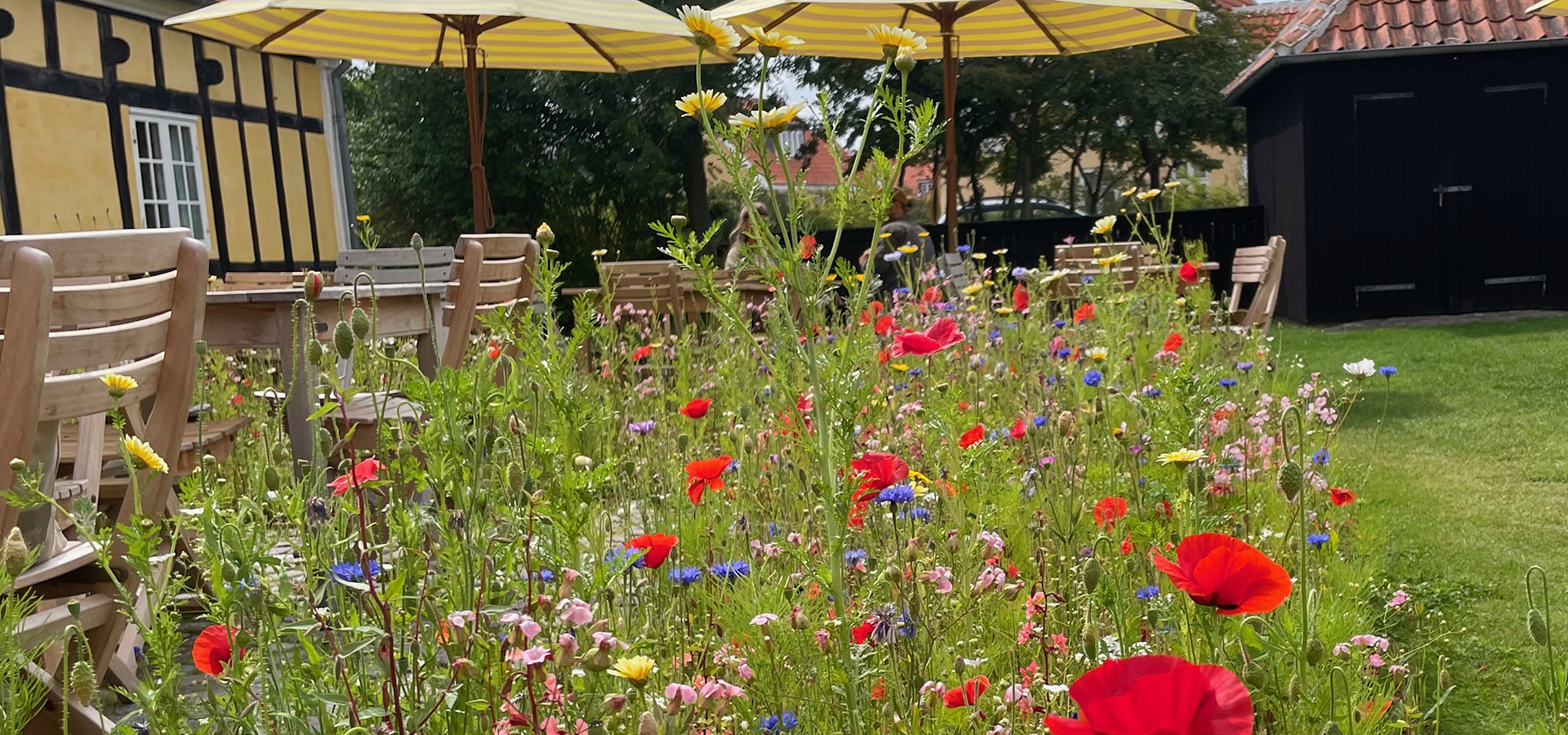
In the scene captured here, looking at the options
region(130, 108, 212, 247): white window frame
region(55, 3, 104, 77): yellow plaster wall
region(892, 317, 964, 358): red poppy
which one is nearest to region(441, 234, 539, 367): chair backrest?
region(892, 317, 964, 358): red poppy

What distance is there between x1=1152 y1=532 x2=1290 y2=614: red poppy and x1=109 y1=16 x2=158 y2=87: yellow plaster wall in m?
11.8

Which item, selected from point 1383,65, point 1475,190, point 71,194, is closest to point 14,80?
point 71,194

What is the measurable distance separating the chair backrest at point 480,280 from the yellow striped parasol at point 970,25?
3801mm

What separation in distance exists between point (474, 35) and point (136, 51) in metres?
5.53

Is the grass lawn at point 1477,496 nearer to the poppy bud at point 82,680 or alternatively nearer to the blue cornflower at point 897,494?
the blue cornflower at point 897,494

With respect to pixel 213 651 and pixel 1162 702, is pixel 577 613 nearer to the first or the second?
pixel 213 651

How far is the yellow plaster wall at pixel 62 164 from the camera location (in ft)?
32.2

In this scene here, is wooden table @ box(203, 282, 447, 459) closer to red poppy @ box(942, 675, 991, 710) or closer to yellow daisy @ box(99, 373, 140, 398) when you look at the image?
yellow daisy @ box(99, 373, 140, 398)

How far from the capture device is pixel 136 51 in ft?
37.3

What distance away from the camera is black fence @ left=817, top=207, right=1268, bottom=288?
43.2 feet

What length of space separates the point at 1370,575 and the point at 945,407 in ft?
2.84

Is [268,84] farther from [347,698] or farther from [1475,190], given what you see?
[347,698]

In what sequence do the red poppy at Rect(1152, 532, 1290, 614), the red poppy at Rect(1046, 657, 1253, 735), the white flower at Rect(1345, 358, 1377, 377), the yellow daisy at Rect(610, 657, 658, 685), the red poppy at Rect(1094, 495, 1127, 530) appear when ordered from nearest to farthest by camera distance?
the red poppy at Rect(1046, 657, 1253, 735) < the red poppy at Rect(1152, 532, 1290, 614) < the yellow daisy at Rect(610, 657, 658, 685) < the red poppy at Rect(1094, 495, 1127, 530) < the white flower at Rect(1345, 358, 1377, 377)

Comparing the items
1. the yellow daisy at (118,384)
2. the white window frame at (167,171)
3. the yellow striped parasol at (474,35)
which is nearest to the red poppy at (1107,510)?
the yellow daisy at (118,384)
